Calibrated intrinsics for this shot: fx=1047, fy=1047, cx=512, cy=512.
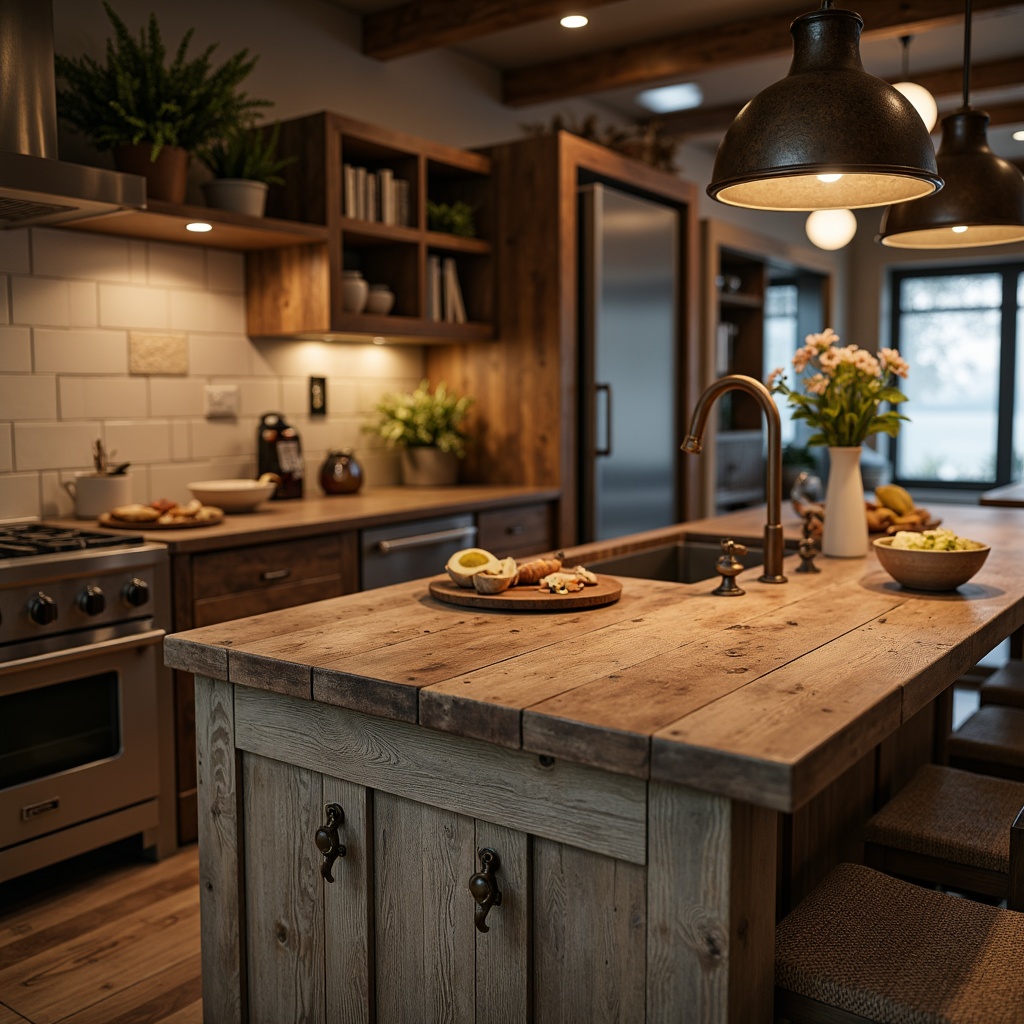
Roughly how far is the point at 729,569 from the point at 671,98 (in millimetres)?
4432

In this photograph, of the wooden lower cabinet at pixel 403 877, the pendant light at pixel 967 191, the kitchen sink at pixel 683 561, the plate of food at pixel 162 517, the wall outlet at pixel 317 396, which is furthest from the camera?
the wall outlet at pixel 317 396

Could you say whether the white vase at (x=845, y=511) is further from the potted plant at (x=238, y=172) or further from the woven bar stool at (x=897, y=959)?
the potted plant at (x=238, y=172)

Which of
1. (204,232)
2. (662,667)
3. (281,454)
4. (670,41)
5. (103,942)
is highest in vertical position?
(670,41)

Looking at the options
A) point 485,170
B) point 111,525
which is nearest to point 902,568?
point 111,525

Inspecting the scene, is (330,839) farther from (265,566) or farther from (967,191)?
(967,191)

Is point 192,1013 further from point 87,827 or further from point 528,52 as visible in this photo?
point 528,52

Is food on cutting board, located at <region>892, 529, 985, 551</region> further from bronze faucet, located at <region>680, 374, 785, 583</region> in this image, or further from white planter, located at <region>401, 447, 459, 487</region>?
white planter, located at <region>401, 447, 459, 487</region>

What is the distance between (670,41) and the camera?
15.4 ft

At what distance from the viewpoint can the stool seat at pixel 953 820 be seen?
177cm

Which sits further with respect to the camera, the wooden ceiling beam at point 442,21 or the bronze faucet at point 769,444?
the wooden ceiling beam at point 442,21

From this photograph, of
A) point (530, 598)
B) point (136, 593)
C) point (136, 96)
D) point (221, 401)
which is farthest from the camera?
point (221, 401)

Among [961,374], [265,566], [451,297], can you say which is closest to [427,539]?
[265,566]

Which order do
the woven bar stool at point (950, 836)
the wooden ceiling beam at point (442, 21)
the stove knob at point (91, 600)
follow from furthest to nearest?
the wooden ceiling beam at point (442, 21) < the stove knob at point (91, 600) < the woven bar stool at point (950, 836)

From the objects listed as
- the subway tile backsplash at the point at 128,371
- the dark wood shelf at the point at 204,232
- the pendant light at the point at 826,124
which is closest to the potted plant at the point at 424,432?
the subway tile backsplash at the point at 128,371
